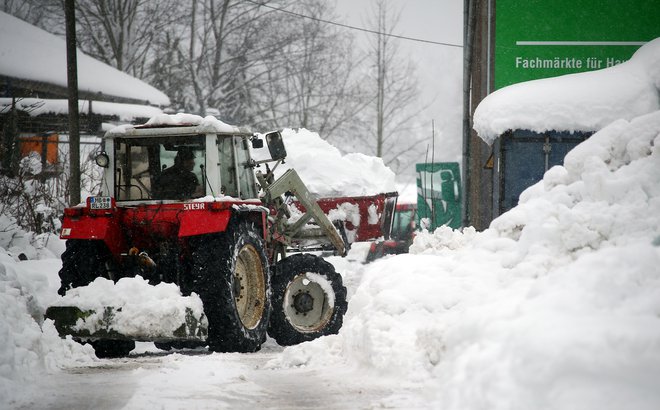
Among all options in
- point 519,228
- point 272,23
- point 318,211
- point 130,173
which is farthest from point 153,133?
point 272,23

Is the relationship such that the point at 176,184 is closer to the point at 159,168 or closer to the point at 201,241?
the point at 159,168

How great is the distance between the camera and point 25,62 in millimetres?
23672

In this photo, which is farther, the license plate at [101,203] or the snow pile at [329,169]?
the snow pile at [329,169]

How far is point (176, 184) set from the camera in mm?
9492

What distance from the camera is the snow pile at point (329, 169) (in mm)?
14836

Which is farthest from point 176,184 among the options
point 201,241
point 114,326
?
point 114,326

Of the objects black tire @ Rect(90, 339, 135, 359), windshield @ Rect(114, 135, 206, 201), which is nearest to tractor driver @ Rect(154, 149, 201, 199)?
windshield @ Rect(114, 135, 206, 201)

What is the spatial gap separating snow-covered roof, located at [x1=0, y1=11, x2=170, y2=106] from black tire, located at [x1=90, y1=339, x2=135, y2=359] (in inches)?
621

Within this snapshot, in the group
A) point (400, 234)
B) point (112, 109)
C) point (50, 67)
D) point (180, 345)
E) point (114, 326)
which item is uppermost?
point (50, 67)

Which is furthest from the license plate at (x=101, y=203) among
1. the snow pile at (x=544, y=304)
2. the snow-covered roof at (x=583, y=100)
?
the snow-covered roof at (x=583, y=100)

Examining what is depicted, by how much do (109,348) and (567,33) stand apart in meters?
10.9

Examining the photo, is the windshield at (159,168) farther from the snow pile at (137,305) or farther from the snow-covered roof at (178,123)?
the snow pile at (137,305)

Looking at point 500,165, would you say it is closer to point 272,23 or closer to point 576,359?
point 576,359

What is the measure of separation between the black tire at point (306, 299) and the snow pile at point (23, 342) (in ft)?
9.40
